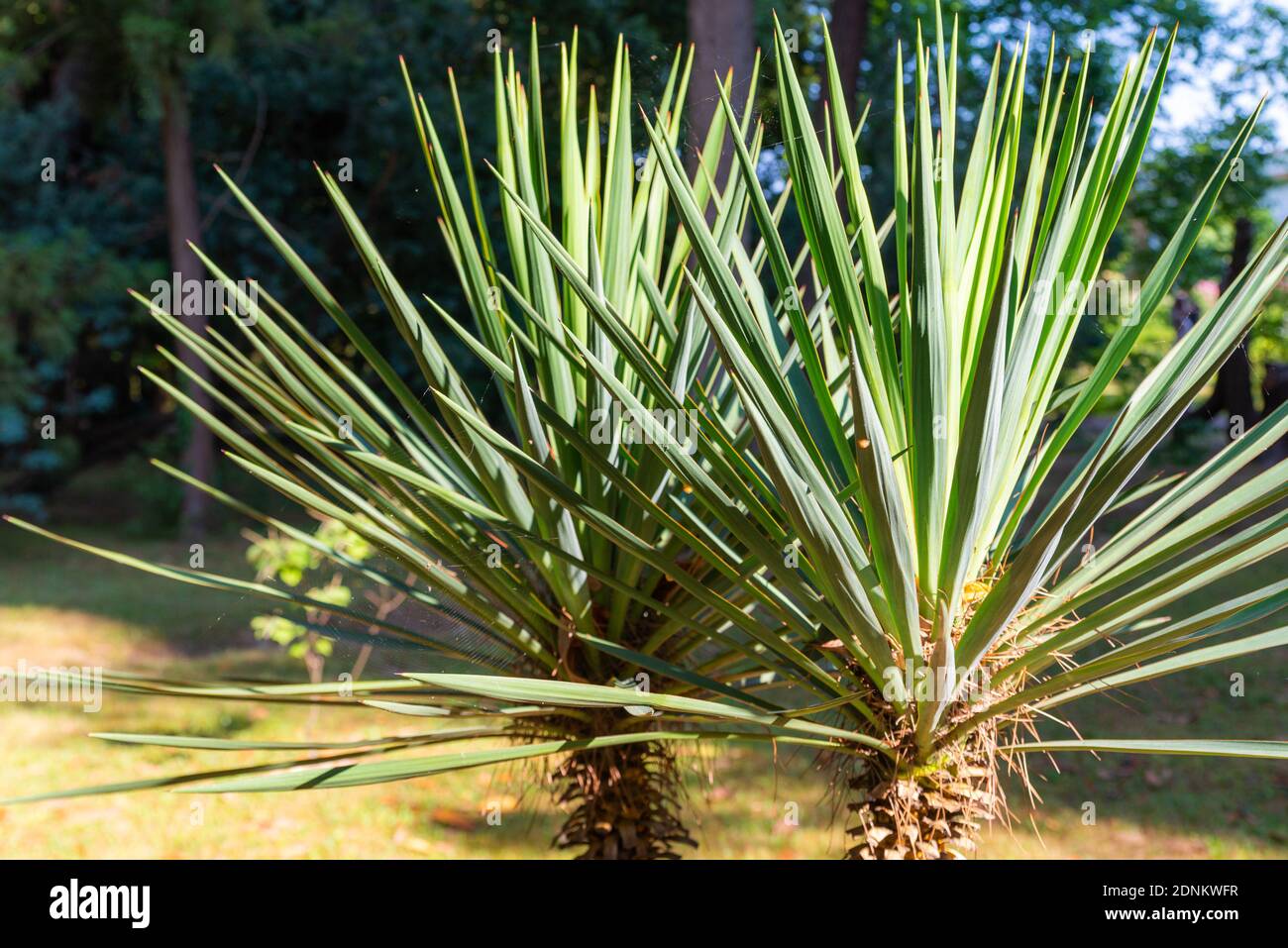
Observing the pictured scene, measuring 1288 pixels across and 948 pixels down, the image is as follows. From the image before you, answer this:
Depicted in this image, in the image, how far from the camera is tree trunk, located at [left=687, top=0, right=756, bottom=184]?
1584mm

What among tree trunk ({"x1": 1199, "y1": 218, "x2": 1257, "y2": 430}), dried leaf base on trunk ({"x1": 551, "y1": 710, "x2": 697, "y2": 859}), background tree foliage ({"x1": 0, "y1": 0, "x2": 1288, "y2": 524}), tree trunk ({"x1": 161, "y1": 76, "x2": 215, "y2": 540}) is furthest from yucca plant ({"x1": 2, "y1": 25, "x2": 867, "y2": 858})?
tree trunk ({"x1": 161, "y1": 76, "x2": 215, "y2": 540})

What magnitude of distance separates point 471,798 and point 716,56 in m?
3.85

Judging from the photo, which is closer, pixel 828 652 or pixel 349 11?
pixel 828 652

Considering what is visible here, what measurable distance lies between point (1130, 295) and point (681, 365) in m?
0.56

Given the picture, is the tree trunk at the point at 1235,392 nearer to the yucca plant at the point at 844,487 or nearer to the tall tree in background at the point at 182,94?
the yucca plant at the point at 844,487

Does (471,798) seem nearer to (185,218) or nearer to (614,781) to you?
(614,781)

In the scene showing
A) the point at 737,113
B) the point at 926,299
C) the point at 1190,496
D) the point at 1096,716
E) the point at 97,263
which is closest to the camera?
the point at 926,299

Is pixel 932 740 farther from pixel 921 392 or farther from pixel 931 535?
pixel 921 392

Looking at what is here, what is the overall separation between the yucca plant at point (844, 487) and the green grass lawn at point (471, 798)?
222 cm

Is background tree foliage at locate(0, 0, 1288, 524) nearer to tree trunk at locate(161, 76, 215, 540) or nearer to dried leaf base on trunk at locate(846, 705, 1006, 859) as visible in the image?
tree trunk at locate(161, 76, 215, 540)

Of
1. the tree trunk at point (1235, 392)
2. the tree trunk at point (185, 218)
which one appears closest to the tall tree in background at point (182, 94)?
the tree trunk at point (185, 218)

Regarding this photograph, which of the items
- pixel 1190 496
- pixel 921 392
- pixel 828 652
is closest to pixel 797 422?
pixel 921 392

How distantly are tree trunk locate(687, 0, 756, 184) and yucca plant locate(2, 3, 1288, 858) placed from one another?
0.19m

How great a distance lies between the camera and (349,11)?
10461 mm
